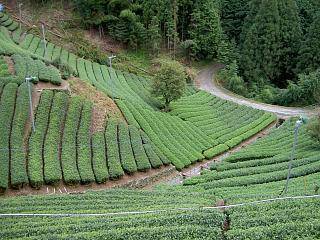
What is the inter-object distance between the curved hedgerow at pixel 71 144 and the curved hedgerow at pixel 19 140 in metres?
2.80

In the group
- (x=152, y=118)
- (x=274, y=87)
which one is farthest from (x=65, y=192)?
(x=274, y=87)

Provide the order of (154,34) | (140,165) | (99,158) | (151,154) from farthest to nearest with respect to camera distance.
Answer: (154,34)
(151,154)
(140,165)
(99,158)

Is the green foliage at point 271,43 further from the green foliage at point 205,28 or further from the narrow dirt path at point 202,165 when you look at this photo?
the narrow dirt path at point 202,165

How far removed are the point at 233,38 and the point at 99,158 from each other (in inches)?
1673

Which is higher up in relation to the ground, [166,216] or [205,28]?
[205,28]

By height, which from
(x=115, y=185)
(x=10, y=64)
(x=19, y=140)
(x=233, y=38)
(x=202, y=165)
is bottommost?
(x=115, y=185)

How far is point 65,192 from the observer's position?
1166 inches

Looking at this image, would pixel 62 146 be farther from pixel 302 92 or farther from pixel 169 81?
pixel 302 92

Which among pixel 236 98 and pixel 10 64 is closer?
pixel 10 64

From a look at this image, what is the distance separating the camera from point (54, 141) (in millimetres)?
32656

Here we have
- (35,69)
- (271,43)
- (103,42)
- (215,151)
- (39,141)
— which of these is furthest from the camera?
(103,42)

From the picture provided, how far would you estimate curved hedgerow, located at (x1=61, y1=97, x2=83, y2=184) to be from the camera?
30.2 m

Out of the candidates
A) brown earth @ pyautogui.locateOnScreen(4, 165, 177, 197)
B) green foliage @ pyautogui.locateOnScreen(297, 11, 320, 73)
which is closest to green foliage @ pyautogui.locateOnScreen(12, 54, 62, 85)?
brown earth @ pyautogui.locateOnScreen(4, 165, 177, 197)

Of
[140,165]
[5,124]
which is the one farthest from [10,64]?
[140,165]
